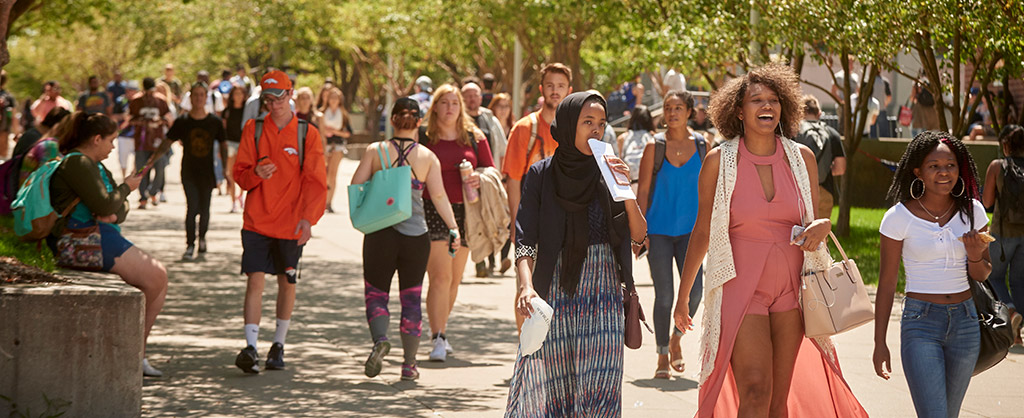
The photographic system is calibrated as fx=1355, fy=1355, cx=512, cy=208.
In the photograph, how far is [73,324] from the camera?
20.8 feet

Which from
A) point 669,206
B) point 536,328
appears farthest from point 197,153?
point 536,328

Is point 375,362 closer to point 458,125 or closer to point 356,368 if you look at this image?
point 356,368

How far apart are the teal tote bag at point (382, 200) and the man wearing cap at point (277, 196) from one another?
0.37 meters

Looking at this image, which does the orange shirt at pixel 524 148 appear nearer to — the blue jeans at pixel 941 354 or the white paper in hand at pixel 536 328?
the white paper in hand at pixel 536 328

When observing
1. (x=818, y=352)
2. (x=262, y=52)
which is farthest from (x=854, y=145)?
(x=262, y=52)

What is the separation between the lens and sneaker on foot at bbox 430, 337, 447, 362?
862 cm

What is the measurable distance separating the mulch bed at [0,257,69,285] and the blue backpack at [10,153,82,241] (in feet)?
1.53

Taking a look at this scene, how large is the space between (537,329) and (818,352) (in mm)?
1258

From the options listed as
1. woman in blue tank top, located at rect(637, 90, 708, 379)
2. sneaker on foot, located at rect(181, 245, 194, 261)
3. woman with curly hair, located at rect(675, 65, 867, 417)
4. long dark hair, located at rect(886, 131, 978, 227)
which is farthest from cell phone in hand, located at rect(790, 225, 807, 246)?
sneaker on foot, located at rect(181, 245, 194, 261)

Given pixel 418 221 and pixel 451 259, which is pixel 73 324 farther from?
pixel 451 259

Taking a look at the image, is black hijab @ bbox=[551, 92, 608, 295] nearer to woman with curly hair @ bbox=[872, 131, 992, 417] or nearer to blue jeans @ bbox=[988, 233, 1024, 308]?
woman with curly hair @ bbox=[872, 131, 992, 417]

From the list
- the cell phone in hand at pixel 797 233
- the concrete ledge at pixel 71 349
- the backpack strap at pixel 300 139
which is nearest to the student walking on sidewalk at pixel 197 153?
the backpack strap at pixel 300 139

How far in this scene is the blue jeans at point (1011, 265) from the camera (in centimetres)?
942

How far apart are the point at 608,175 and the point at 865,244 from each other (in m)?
10.6
